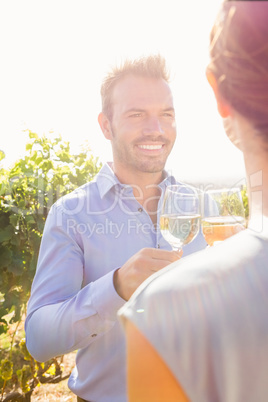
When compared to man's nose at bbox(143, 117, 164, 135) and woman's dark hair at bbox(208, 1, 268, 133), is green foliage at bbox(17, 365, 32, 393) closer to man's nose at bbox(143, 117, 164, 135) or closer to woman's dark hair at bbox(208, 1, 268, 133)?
man's nose at bbox(143, 117, 164, 135)

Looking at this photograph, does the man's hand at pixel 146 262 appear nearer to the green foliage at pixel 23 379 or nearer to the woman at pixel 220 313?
the woman at pixel 220 313

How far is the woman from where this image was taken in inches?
25.8

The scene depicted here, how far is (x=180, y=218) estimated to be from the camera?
1988mm

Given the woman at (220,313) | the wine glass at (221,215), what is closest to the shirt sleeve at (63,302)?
the wine glass at (221,215)

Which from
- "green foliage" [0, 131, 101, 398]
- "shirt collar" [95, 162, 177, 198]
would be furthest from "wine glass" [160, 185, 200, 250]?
"green foliage" [0, 131, 101, 398]

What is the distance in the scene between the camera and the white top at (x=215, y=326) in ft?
2.15

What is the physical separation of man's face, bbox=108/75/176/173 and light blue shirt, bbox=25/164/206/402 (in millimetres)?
267

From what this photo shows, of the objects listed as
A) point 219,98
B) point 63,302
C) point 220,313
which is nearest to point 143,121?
point 63,302

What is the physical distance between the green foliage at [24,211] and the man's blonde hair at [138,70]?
1619 millimetres

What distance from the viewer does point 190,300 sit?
2.20 feet

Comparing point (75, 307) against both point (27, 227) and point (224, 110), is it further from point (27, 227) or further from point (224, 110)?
point (27, 227)

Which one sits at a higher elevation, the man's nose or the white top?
the man's nose

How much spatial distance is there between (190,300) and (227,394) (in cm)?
19

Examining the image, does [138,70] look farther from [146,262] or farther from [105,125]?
[146,262]
